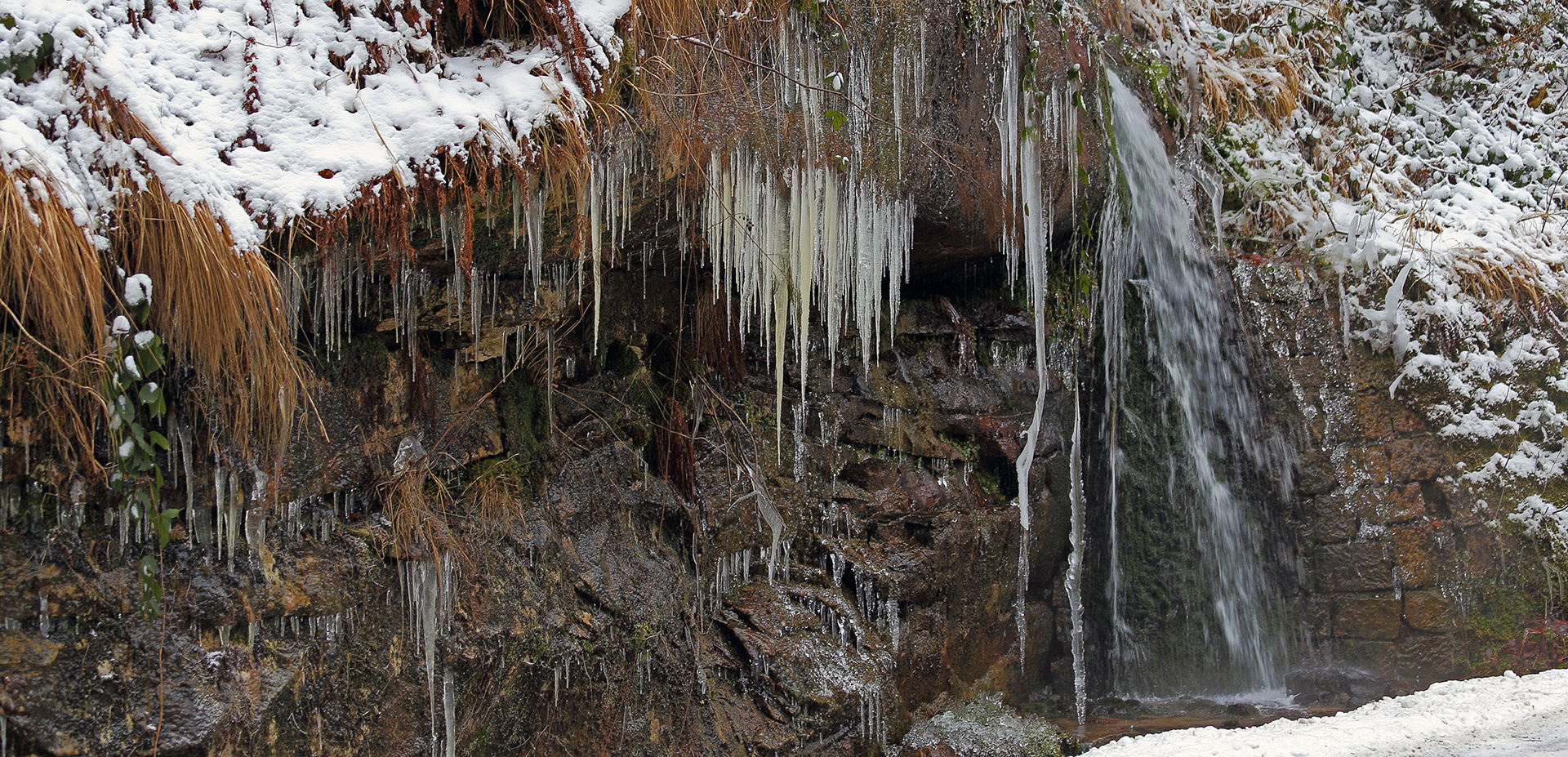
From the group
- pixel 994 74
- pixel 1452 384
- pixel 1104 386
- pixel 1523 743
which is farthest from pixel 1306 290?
pixel 1523 743

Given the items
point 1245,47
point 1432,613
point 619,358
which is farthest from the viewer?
point 1245,47

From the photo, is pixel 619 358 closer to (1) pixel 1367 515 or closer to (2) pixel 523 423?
(2) pixel 523 423

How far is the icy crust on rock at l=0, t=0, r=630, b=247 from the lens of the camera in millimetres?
2125

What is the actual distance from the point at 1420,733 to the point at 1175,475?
2.27 meters

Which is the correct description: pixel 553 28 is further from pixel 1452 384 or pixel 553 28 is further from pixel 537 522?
pixel 1452 384

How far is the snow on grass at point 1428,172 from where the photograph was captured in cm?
545

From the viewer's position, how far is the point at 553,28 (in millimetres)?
2873

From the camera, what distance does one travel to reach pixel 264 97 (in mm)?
2463

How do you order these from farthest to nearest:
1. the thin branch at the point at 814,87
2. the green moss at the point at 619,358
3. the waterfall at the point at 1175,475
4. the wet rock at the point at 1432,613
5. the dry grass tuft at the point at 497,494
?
the waterfall at the point at 1175,475 < the wet rock at the point at 1432,613 < the green moss at the point at 619,358 < the dry grass tuft at the point at 497,494 < the thin branch at the point at 814,87

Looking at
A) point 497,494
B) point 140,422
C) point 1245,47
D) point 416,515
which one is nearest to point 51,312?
point 140,422

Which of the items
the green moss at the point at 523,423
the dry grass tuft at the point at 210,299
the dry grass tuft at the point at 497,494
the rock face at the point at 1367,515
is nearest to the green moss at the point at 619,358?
the green moss at the point at 523,423

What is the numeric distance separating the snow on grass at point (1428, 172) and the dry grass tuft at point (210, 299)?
5895mm

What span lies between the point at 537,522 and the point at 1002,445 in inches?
117

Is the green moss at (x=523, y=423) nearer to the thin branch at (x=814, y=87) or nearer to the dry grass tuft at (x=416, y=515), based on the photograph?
the dry grass tuft at (x=416, y=515)
